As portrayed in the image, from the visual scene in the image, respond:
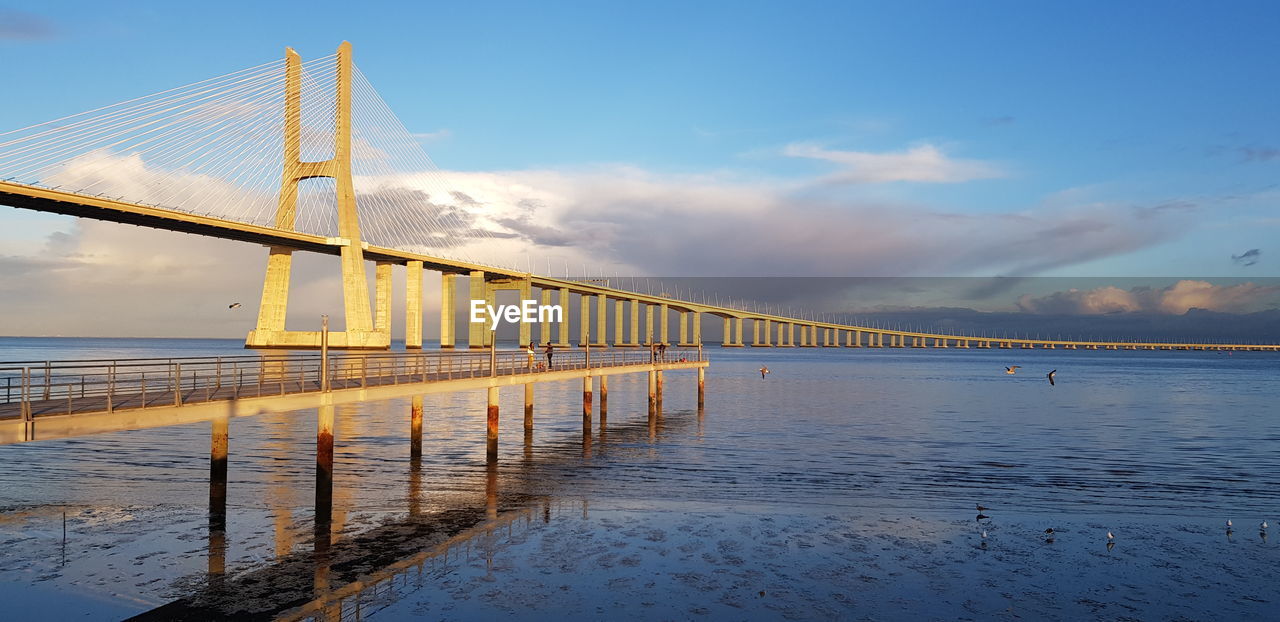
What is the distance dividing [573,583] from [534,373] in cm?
1809

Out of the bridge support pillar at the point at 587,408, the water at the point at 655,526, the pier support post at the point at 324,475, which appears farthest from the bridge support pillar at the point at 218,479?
the bridge support pillar at the point at 587,408

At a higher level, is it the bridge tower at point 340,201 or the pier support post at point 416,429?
the bridge tower at point 340,201

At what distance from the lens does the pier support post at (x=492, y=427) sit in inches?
1062

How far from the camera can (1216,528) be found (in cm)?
1794

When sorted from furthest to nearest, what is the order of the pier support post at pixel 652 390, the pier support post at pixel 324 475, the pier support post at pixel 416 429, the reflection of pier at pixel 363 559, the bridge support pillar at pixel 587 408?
1. the pier support post at pixel 652 390
2. the bridge support pillar at pixel 587 408
3. the pier support post at pixel 416 429
4. the pier support post at pixel 324 475
5. the reflection of pier at pixel 363 559

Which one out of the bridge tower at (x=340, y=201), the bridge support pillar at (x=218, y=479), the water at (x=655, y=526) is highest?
the bridge tower at (x=340, y=201)

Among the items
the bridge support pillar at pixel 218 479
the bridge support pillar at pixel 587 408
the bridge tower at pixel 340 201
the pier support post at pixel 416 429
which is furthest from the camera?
the bridge tower at pixel 340 201

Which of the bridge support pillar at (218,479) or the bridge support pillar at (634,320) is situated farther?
the bridge support pillar at (634,320)

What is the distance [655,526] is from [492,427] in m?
10.9

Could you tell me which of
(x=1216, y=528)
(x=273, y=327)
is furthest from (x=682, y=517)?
(x=273, y=327)

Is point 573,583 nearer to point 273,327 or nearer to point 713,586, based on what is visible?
point 713,586

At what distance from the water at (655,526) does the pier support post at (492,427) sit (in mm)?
529

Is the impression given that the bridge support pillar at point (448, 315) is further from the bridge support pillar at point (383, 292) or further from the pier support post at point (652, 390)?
the pier support post at point (652, 390)

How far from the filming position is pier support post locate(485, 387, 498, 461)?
2697 cm
